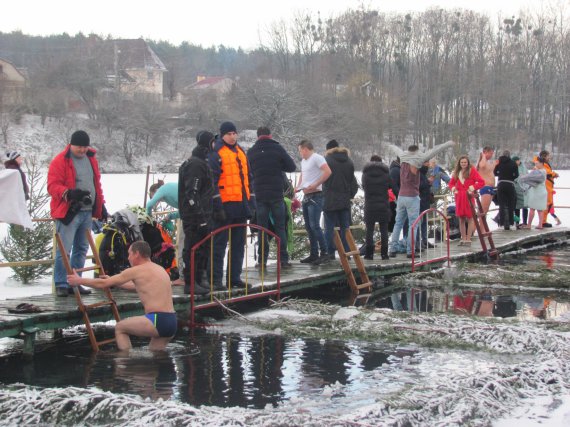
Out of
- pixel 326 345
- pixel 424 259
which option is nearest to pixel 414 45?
pixel 424 259

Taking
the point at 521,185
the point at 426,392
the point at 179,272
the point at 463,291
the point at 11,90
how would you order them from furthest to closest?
the point at 11,90
the point at 521,185
the point at 463,291
the point at 179,272
the point at 426,392

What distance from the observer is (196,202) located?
9.80 m

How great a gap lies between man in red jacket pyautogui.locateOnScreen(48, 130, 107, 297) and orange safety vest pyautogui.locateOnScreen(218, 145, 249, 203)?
4.83ft

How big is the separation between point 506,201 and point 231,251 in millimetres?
10760

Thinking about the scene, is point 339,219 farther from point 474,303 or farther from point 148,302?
point 148,302

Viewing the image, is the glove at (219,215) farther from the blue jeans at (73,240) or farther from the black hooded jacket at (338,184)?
the black hooded jacket at (338,184)

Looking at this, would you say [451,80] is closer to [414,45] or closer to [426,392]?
[414,45]

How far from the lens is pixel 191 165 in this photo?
9758mm

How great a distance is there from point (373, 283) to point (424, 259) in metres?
1.37

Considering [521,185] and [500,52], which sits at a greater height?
[500,52]

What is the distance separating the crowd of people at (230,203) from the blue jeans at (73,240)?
0.01 meters

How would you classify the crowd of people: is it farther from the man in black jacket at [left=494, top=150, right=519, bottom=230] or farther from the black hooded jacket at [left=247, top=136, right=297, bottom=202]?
the man in black jacket at [left=494, top=150, right=519, bottom=230]

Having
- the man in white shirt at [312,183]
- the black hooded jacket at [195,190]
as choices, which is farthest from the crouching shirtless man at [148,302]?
the man in white shirt at [312,183]

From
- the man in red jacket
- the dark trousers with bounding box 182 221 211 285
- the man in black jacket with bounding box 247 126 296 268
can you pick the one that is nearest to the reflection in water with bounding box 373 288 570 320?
the man in black jacket with bounding box 247 126 296 268
